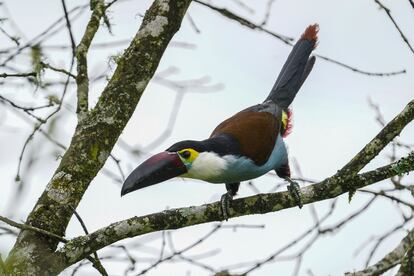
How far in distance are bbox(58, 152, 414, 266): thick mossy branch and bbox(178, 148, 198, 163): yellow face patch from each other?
430 millimetres

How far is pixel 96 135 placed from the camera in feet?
10.6

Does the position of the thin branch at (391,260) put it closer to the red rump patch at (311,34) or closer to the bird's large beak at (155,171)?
the bird's large beak at (155,171)

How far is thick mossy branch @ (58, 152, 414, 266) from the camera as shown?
115 inches

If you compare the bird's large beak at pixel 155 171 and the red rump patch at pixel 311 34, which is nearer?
the bird's large beak at pixel 155 171

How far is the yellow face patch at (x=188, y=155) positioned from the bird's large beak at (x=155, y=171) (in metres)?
0.03

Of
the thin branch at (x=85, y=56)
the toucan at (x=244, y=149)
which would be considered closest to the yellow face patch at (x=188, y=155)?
the toucan at (x=244, y=149)

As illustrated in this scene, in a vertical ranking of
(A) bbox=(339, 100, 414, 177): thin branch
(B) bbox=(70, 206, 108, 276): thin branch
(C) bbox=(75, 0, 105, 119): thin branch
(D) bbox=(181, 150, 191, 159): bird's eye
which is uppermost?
(C) bbox=(75, 0, 105, 119): thin branch

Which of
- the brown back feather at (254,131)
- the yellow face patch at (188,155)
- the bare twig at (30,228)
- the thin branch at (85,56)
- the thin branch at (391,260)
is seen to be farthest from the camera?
the brown back feather at (254,131)

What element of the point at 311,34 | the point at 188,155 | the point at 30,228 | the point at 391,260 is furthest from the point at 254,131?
the point at 30,228

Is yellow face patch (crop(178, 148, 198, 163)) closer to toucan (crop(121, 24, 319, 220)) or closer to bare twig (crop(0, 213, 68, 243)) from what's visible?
toucan (crop(121, 24, 319, 220))

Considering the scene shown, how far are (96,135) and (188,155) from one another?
1.91 ft

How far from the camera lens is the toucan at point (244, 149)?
11.5ft

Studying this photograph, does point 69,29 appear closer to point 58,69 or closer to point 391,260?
point 58,69

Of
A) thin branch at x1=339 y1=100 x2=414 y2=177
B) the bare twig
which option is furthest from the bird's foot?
the bare twig
